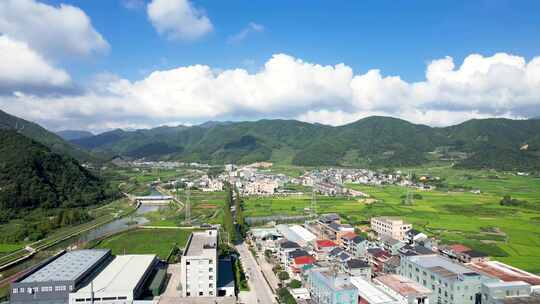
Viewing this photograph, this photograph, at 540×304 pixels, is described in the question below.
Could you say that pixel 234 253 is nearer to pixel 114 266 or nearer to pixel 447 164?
pixel 114 266

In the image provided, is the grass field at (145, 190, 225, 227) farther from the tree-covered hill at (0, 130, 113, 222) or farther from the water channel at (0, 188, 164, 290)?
the tree-covered hill at (0, 130, 113, 222)

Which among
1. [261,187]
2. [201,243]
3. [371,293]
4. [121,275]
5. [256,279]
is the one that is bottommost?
[256,279]

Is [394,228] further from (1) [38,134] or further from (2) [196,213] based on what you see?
(1) [38,134]

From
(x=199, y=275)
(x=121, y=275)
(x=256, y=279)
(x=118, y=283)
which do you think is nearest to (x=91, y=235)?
(x=121, y=275)

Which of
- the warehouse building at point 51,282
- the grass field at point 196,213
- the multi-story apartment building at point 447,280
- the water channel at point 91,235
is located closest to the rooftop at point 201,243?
the warehouse building at point 51,282

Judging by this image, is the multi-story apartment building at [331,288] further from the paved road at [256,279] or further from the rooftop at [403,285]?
the rooftop at [403,285]

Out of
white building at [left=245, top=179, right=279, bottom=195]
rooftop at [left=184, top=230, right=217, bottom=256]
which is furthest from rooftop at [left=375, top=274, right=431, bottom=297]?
white building at [left=245, top=179, right=279, bottom=195]
